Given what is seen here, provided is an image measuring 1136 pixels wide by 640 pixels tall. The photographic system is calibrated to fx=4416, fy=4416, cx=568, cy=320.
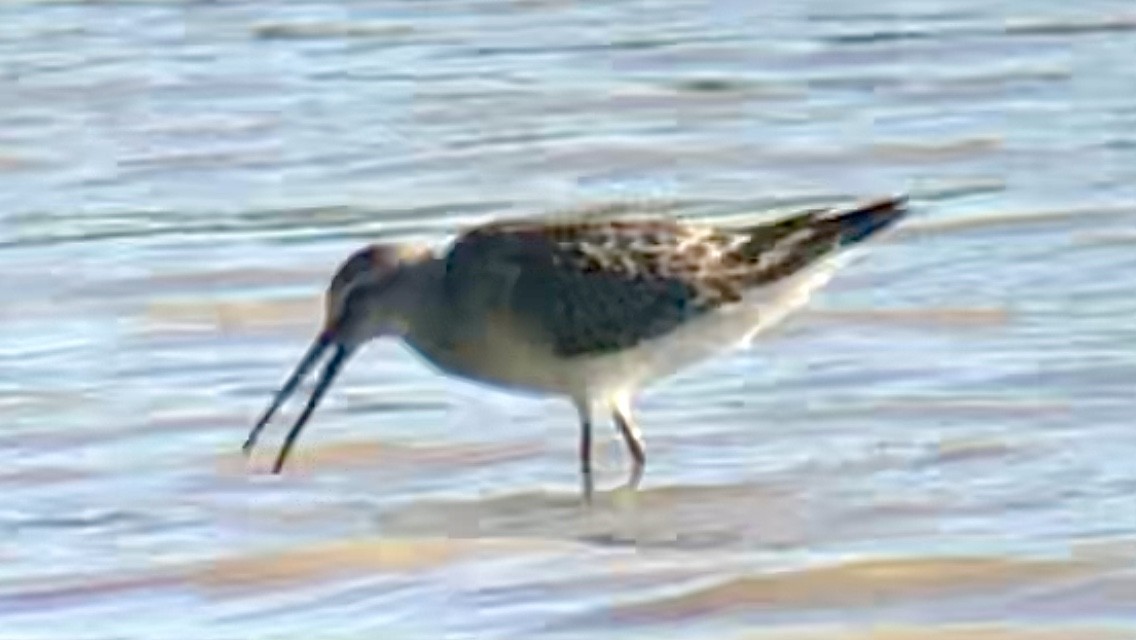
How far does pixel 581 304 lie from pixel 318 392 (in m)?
0.61

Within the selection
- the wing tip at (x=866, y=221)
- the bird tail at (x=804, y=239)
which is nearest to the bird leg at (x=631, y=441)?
the bird tail at (x=804, y=239)

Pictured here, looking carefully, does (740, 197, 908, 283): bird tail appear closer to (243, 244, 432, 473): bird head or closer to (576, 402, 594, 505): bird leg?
(576, 402, 594, 505): bird leg

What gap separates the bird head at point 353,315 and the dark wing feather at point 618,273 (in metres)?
0.14

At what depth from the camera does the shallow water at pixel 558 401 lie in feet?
28.1

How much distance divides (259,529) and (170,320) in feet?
7.25

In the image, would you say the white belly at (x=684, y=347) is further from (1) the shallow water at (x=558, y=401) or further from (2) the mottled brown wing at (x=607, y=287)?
(1) the shallow water at (x=558, y=401)

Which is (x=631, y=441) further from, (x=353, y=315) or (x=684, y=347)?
(x=353, y=315)

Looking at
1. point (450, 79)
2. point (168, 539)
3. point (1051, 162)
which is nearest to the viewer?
point (168, 539)

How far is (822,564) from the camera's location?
860 centimetres

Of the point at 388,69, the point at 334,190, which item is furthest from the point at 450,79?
the point at 334,190

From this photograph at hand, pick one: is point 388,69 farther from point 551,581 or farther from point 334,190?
point 551,581

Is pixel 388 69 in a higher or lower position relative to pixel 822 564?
lower

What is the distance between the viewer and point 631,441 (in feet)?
31.9

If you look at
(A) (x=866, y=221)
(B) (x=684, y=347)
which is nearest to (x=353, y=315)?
(B) (x=684, y=347)
